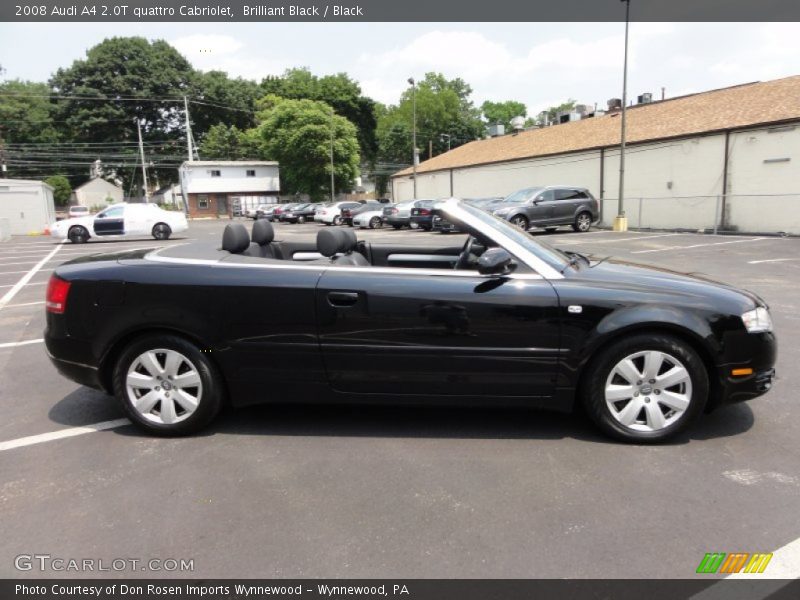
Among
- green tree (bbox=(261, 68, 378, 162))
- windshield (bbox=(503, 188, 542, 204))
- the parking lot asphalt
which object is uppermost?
green tree (bbox=(261, 68, 378, 162))

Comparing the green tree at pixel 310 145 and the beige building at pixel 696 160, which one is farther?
the green tree at pixel 310 145

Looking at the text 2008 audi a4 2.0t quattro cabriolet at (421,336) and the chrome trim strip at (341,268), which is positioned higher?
the chrome trim strip at (341,268)

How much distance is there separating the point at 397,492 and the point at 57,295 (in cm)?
265

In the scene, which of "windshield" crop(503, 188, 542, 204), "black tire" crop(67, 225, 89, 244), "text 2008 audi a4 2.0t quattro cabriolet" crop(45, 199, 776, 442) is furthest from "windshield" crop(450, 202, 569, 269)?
"black tire" crop(67, 225, 89, 244)

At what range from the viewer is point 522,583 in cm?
227

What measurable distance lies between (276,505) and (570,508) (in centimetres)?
150

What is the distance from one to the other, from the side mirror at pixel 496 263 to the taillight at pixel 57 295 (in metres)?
2.75

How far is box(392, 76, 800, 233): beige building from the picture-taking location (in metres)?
19.5

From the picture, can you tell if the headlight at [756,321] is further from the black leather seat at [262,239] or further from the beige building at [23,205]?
the beige building at [23,205]

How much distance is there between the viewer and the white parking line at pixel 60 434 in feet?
11.9

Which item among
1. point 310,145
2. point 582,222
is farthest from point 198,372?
point 310,145

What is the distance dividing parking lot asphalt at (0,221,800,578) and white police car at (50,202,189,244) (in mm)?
19011

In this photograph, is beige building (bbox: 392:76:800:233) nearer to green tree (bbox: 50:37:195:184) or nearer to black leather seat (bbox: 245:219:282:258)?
black leather seat (bbox: 245:219:282:258)

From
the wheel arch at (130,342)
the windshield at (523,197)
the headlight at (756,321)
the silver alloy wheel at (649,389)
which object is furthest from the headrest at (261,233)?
the windshield at (523,197)
